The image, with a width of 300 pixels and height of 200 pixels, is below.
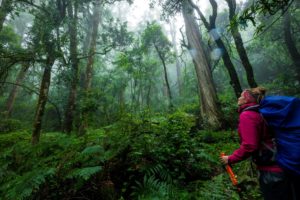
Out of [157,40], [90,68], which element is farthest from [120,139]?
[157,40]

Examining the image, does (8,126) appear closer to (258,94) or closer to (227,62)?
(227,62)

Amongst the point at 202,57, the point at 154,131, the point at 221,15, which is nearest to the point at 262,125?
the point at 154,131

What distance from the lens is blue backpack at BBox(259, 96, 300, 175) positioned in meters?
2.22

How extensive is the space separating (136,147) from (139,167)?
0.36 meters

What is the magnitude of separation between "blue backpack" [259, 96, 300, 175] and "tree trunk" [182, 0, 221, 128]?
710 cm

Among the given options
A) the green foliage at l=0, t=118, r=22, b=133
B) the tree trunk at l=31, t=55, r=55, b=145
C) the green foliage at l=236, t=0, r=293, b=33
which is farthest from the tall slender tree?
the green foliage at l=236, t=0, r=293, b=33

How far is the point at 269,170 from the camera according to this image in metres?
2.45

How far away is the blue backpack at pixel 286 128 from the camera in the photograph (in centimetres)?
222

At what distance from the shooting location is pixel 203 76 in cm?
1080

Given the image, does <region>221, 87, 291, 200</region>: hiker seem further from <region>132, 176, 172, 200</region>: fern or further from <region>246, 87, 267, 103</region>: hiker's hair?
<region>132, 176, 172, 200</region>: fern

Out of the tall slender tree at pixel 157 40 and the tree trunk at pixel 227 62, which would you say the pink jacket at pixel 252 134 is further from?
the tall slender tree at pixel 157 40

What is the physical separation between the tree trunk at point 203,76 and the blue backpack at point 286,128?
23.3ft

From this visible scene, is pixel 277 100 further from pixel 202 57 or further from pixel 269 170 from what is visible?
pixel 202 57

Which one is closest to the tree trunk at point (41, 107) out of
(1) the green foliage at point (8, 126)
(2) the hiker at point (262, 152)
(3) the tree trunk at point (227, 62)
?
(3) the tree trunk at point (227, 62)
